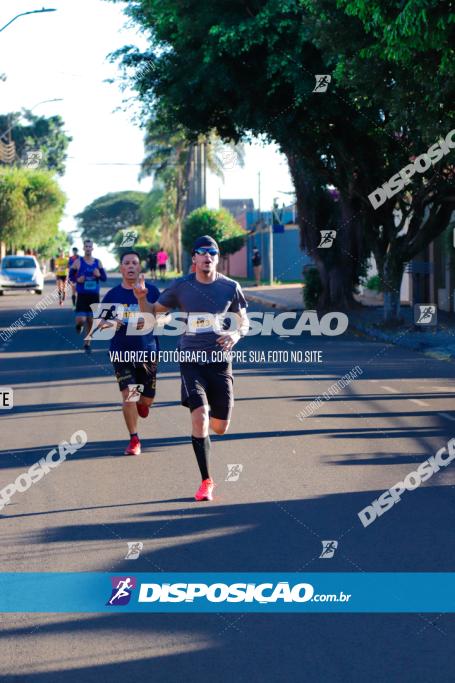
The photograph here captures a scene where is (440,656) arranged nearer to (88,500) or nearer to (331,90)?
(88,500)

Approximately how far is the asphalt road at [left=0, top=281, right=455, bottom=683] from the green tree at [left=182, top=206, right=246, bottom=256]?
48.3 metres

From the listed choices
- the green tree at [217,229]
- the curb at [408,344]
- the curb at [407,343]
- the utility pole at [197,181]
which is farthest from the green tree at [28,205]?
the curb at [408,344]

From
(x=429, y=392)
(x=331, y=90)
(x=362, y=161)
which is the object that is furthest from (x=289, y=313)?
(x=429, y=392)

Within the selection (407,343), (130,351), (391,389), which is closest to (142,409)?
(130,351)

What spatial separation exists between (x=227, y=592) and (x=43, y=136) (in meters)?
102

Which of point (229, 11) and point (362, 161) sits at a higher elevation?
point (229, 11)

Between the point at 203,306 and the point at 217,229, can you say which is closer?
the point at 203,306

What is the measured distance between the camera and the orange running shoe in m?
8.69

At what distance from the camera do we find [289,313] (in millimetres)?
33031

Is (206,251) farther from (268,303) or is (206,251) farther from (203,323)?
(268,303)

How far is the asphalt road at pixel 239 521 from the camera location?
535 cm

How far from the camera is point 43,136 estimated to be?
105m

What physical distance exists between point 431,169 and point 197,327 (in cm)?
1741

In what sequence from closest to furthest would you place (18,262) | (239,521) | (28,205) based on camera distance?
1. (239,521)
2. (18,262)
3. (28,205)
